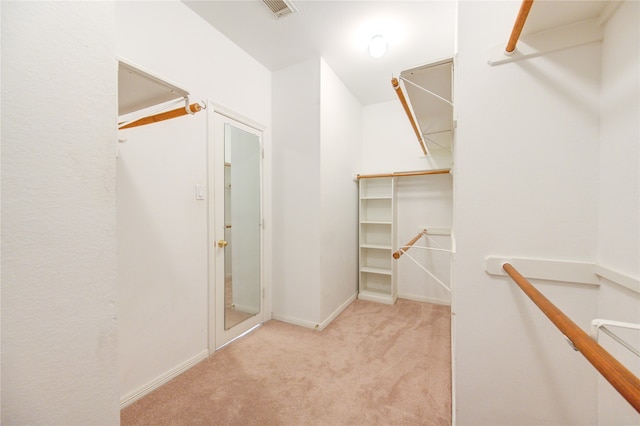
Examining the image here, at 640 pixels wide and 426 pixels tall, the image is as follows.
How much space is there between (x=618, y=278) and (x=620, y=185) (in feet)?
1.07

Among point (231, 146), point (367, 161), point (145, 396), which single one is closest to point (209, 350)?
point (145, 396)

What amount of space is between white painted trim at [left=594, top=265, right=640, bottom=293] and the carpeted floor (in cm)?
119

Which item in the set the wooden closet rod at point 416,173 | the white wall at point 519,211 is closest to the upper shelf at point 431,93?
the white wall at point 519,211

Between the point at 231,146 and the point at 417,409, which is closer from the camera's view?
the point at 417,409

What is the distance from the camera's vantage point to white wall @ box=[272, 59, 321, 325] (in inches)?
104

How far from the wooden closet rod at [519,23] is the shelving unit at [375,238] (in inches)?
97.3

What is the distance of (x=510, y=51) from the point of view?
1046 mm

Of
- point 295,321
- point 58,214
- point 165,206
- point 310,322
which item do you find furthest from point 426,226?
point 58,214

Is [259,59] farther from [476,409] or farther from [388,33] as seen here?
[476,409]

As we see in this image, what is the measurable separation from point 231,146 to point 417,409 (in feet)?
8.36

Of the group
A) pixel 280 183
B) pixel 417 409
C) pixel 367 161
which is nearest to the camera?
pixel 417 409

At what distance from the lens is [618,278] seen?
0.85m

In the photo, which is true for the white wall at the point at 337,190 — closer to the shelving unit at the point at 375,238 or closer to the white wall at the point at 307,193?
the white wall at the point at 307,193

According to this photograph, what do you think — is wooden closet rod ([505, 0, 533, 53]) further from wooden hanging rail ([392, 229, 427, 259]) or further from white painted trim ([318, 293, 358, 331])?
white painted trim ([318, 293, 358, 331])
